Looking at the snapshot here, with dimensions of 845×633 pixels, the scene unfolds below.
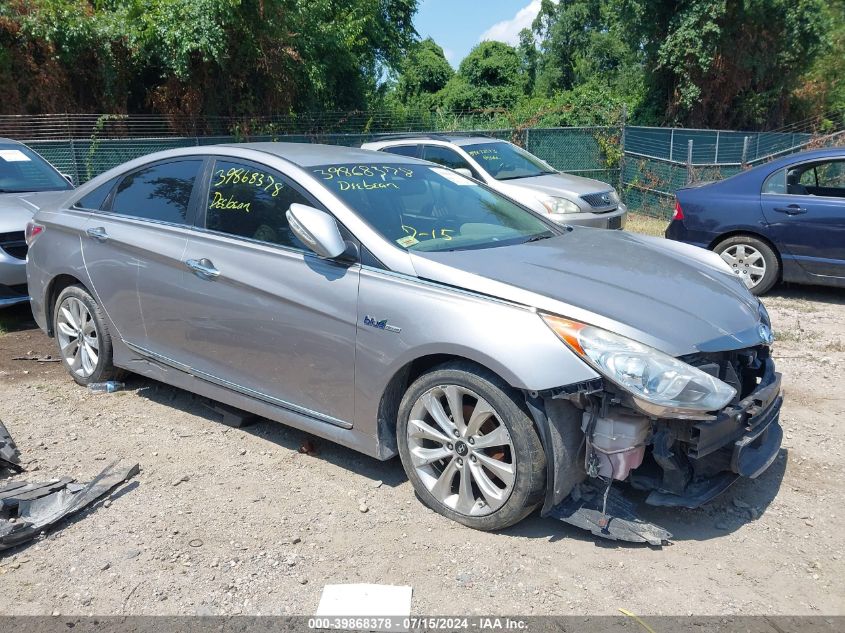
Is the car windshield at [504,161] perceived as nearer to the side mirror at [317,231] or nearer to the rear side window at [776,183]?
the rear side window at [776,183]

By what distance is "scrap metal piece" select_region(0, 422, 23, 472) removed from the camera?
407 cm

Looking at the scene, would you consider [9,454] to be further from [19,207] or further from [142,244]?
[19,207]

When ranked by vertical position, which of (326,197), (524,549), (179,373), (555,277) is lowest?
(524,549)

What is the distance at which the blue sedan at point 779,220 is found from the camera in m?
7.43

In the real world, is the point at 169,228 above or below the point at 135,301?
above

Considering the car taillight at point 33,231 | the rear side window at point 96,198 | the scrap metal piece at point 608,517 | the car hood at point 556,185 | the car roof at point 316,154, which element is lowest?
the scrap metal piece at point 608,517

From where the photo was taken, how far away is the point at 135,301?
4730mm

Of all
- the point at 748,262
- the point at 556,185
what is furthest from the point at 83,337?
the point at 556,185

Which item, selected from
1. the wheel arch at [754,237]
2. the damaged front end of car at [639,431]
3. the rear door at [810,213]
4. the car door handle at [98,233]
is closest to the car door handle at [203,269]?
the car door handle at [98,233]

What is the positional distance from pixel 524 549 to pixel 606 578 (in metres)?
0.39

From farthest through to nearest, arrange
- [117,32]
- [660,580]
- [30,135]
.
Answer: [117,32], [30,135], [660,580]

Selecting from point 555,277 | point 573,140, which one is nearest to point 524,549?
point 555,277

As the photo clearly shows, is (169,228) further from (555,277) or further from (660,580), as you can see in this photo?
(660,580)

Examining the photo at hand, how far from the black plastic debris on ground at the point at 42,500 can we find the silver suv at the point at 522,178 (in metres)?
6.54
